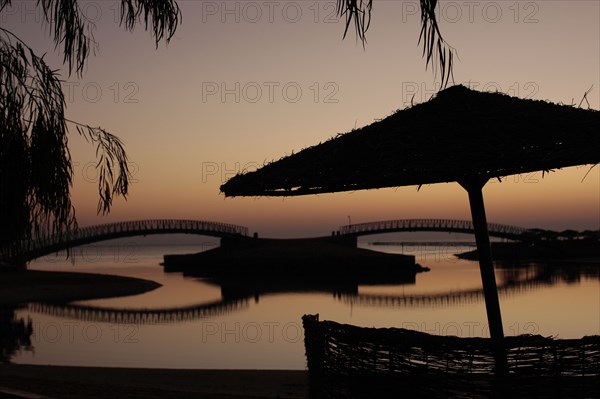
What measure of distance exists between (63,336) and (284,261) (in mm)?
31912

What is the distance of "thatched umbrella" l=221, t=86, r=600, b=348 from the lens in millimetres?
4066

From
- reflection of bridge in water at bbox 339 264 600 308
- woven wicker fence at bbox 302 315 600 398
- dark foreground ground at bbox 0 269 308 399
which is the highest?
woven wicker fence at bbox 302 315 600 398

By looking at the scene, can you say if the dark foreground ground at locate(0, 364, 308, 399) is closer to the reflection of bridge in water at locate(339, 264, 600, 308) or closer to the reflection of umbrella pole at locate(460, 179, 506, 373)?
the reflection of umbrella pole at locate(460, 179, 506, 373)

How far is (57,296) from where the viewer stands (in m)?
28.9

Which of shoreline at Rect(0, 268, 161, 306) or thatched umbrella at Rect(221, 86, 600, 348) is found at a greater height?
thatched umbrella at Rect(221, 86, 600, 348)

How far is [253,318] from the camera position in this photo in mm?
23281

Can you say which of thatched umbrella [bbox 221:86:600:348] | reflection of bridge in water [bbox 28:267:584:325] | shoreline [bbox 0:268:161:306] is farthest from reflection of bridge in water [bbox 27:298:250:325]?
thatched umbrella [bbox 221:86:600:348]

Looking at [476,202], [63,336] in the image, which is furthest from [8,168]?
[63,336]

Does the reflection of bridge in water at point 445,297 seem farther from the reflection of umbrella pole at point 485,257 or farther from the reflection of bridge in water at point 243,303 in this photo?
the reflection of umbrella pole at point 485,257

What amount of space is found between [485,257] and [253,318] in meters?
19.0

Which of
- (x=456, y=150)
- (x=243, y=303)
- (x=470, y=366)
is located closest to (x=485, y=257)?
(x=456, y=150)

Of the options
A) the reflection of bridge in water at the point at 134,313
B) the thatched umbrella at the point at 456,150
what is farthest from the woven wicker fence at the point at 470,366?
the reflection of bridge in water at the point at 134,313

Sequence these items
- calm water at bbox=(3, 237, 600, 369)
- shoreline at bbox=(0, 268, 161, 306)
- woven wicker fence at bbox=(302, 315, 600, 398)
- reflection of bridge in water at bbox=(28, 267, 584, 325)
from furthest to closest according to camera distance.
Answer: shoreline at bbox=(0, 268, 161, 306)
reflection of bridge in water at bbox=(28, 267, 584, 325)
calm water at bbox=(3, 237, 600, 369)
woven wicker fence at bbox=(302, 315, 600, 398)

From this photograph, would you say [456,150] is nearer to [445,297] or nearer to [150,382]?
[150,382]
